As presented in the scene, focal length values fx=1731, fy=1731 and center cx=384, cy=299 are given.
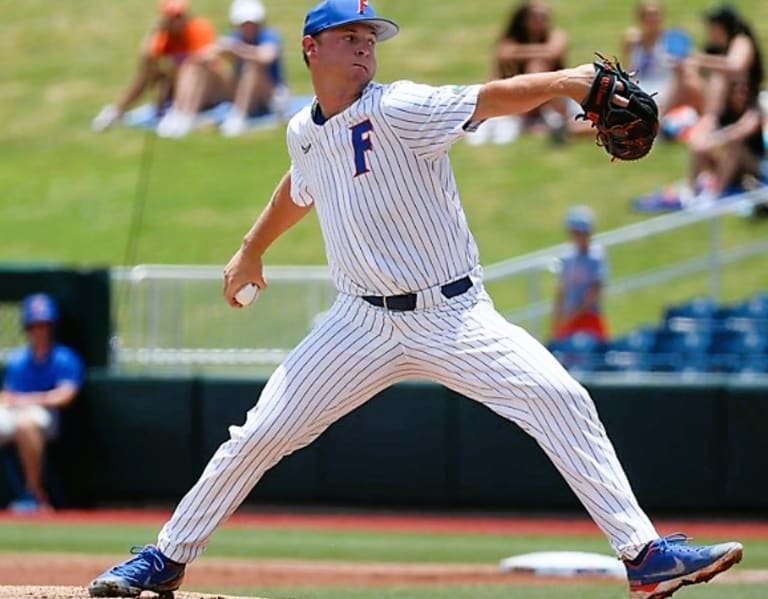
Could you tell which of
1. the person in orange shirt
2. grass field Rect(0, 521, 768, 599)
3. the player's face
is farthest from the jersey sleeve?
the person in orange shirt

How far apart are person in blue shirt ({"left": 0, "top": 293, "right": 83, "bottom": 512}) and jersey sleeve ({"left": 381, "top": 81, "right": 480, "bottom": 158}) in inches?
267

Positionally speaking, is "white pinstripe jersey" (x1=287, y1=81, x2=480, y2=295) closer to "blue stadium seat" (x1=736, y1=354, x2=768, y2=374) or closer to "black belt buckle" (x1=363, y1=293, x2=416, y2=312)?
"black belt buckle" (x1=363, y1=293, x2=416, y2=312)

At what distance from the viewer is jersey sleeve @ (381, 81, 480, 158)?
5020 millimetres

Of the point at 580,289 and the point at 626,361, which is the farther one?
the point at 580,289

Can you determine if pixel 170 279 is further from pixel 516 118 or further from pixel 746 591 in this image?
pixel 746 591

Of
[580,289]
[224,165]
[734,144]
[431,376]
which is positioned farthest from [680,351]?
[431,376]

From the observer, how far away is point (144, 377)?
11609 millimetres

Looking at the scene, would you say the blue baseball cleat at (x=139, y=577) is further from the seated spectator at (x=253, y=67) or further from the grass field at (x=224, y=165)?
the seated spectator at (x=253, y=67)

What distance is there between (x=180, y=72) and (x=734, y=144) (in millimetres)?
5342

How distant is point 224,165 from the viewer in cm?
1602

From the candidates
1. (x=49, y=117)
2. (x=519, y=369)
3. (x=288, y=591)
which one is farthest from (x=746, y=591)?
(x=49, y=117)

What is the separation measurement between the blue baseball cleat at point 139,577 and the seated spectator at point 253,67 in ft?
33.3

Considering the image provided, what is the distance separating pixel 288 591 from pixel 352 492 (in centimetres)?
396

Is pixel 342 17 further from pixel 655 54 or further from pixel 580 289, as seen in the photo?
pixel 655 54
